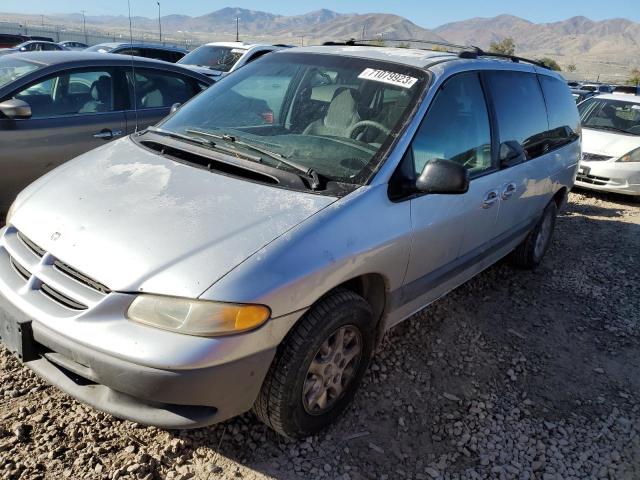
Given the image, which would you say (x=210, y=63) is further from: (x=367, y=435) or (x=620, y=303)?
(x=367, y=435)

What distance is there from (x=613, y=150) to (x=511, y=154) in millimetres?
5604

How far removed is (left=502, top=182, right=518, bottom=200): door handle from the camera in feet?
11.7

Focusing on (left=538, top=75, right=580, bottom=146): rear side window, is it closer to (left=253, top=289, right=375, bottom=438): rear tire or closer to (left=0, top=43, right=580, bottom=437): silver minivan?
(left=0, top=43, right=580, bottom=437): silver minivan

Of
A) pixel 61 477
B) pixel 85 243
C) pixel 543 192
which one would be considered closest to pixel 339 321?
pixel 85 243

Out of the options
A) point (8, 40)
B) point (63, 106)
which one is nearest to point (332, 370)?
point (63, 106)

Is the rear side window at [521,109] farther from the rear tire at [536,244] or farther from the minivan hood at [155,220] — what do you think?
the minivan hood at [155,220]

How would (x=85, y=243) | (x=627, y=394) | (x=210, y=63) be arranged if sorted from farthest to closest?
(x=210, y=63) < (x=627, y=394) < (x=85, y=243)

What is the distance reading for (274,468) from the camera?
2.37 meters

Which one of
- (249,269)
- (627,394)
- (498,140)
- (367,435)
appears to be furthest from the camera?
(498,140)

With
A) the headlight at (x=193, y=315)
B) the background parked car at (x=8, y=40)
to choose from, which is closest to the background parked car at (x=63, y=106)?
the headlight at (x=193, y=315)

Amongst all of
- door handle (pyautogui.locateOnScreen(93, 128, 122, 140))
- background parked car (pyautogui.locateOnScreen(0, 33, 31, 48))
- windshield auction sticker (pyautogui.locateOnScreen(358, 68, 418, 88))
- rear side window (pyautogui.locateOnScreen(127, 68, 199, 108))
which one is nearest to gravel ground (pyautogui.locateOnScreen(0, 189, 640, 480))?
windshield auction sticker (pyautogui.locateOnScreen(358, 68, 418, 88))

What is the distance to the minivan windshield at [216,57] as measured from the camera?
10532mm

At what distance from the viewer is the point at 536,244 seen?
4809 millimetres

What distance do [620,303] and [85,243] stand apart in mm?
4236
